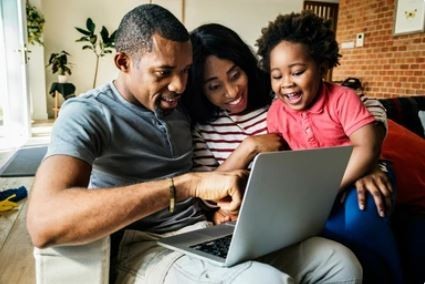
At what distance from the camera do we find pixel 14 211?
95.9 inches

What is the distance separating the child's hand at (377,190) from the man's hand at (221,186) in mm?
441

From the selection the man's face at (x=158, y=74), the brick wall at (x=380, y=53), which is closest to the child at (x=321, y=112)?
the man's face at (x=158, y=74)

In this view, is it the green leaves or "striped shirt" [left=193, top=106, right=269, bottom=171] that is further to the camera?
the green leaves

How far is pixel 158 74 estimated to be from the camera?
3.53 ft

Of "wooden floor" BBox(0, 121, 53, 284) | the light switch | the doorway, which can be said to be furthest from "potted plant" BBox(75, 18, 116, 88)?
"wooden floor" BBox(0, 121, 53, 284)

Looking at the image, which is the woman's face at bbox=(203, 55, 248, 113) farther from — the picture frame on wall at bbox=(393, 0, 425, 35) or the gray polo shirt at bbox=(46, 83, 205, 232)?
the picture frame on wall at bbox=(393, 0, 425, 35)

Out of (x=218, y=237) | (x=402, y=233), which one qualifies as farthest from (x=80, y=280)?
(x=402, y=233)

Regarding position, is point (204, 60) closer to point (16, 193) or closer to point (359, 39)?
point (16, 193)

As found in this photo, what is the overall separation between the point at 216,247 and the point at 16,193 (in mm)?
2143

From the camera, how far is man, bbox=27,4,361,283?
83 cm

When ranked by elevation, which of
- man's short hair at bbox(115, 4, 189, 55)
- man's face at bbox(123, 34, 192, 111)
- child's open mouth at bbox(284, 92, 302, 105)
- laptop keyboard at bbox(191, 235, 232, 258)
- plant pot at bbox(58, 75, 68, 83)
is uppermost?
man's short hair at bbox(115, 4, 189, 55)

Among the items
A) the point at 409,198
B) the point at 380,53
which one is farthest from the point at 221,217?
the point at 380,53

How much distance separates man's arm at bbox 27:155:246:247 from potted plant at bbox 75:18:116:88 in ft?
21.6

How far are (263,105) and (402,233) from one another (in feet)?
2.22
